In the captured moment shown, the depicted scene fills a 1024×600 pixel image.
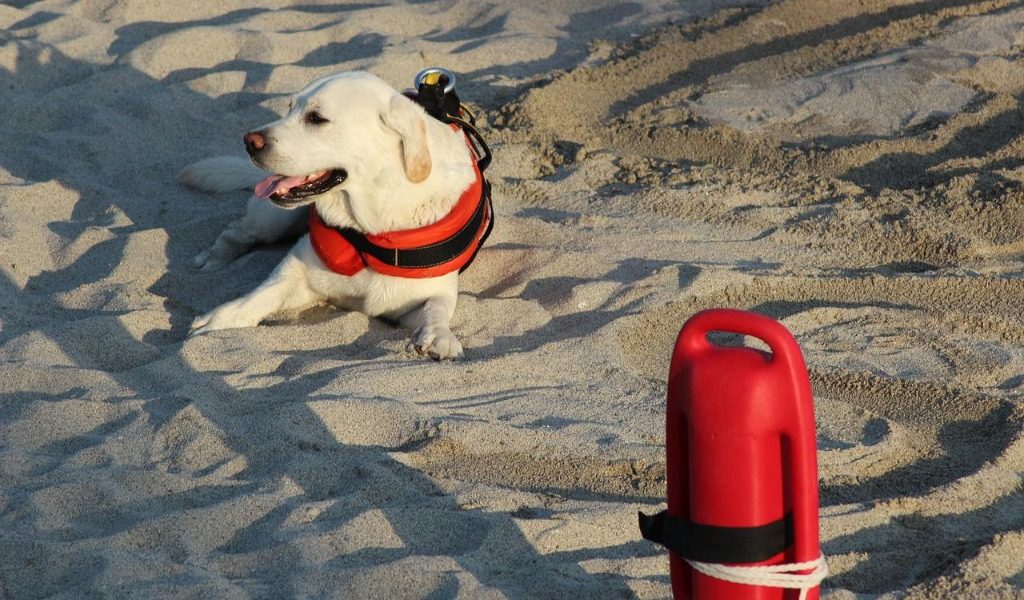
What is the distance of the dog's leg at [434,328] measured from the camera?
3688mm

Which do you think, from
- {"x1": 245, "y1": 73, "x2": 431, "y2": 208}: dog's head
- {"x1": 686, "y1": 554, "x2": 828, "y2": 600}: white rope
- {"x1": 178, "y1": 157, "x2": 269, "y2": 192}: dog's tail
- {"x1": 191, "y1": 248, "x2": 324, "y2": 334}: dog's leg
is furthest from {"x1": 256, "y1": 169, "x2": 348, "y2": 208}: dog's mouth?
{"x1": 686, "y1": 554, "x2": 828, "y2": 600}: white rope

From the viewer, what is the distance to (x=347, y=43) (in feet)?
21.7

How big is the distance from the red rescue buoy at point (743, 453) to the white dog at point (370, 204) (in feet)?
5.60

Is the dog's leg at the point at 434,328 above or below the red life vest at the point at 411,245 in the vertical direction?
below

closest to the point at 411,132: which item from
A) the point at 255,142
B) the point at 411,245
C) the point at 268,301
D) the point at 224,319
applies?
the point at 411,245

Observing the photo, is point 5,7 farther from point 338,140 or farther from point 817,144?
point 817,144

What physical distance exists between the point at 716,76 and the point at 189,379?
12.0ft

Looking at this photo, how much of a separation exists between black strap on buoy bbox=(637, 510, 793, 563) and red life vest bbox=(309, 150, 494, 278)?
80.5 inches

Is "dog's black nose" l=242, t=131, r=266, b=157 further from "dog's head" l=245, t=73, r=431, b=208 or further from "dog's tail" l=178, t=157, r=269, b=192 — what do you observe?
"dog's tail" l=178, t=157, r=269, b=192

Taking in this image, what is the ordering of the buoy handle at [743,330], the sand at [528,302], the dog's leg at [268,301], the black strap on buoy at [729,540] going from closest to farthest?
the buoy handle at [743,330] < the black strap on buoy at [729,540] < the sand at [528,302] < the dog's leg at [268,301]

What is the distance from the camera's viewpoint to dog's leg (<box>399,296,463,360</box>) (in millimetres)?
3688

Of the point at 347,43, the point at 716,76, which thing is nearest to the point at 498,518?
the point at 716,76

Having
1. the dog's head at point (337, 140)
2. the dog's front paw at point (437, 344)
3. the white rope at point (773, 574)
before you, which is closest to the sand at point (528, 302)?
the dog's front paw at point (437, 344)

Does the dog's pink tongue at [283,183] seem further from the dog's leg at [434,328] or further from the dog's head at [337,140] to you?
the dog's leg at [434,328]
